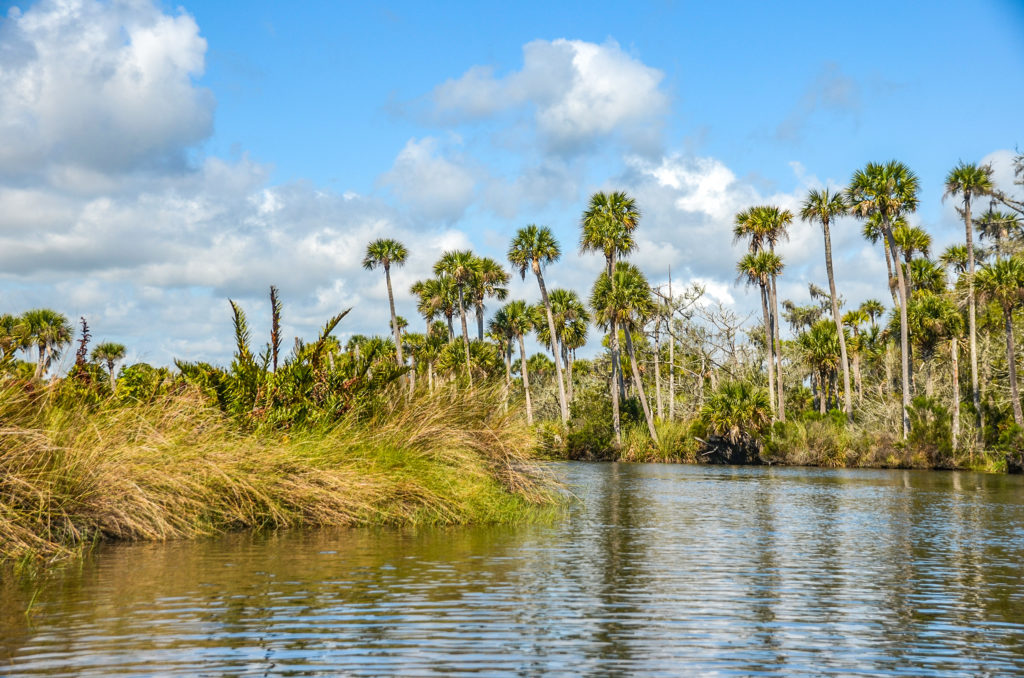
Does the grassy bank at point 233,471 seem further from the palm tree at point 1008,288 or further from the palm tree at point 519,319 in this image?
the palm tree at point 519,319

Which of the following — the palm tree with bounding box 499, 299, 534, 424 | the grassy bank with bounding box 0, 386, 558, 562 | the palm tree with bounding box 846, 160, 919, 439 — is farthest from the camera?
the palm tree with bounding box 499, 299, 534, 424

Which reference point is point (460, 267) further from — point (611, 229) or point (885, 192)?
point (885, 192)

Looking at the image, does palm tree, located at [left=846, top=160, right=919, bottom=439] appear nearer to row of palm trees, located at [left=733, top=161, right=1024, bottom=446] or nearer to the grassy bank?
row of palm trees, located at [left=733, top=161, right=1024, bottom=446]

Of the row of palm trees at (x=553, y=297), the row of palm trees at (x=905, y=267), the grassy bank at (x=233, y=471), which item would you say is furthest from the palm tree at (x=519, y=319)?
the grassy bank at (x=233, y=471)

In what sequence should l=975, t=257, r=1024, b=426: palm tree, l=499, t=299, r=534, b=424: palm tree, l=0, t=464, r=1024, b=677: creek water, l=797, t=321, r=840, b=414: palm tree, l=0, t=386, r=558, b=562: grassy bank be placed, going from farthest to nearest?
l=499, t=299, r=534, b=424: palm tree → l=797, t=321, r=840, b=414: palm tree → l=975, t=257, r=1024, b=426: palm tree → l=0, t=386, r=558, b=562: grassy bank → l=0, t=464, r=1024, b=677: creek water

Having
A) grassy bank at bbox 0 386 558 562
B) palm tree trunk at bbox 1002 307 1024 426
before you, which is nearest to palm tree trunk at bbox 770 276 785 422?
palm tree trunk at bbox 1002 307 1024 426

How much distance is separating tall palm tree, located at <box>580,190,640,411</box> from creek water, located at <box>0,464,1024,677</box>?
51.7 metres

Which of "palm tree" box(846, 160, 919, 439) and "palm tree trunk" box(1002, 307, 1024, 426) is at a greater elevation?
"palm tree" box(846, 160, 919, 439)

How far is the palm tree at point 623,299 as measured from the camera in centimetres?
6606

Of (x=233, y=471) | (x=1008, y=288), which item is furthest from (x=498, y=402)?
(x=1008, y=288)

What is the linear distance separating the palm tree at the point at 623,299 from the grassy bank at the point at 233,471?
45.6 metres

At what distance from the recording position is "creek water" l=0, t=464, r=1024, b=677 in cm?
704

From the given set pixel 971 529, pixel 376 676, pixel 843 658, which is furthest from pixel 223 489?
pixel 971 529

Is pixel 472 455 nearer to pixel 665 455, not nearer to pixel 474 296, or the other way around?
pixel 665 455
